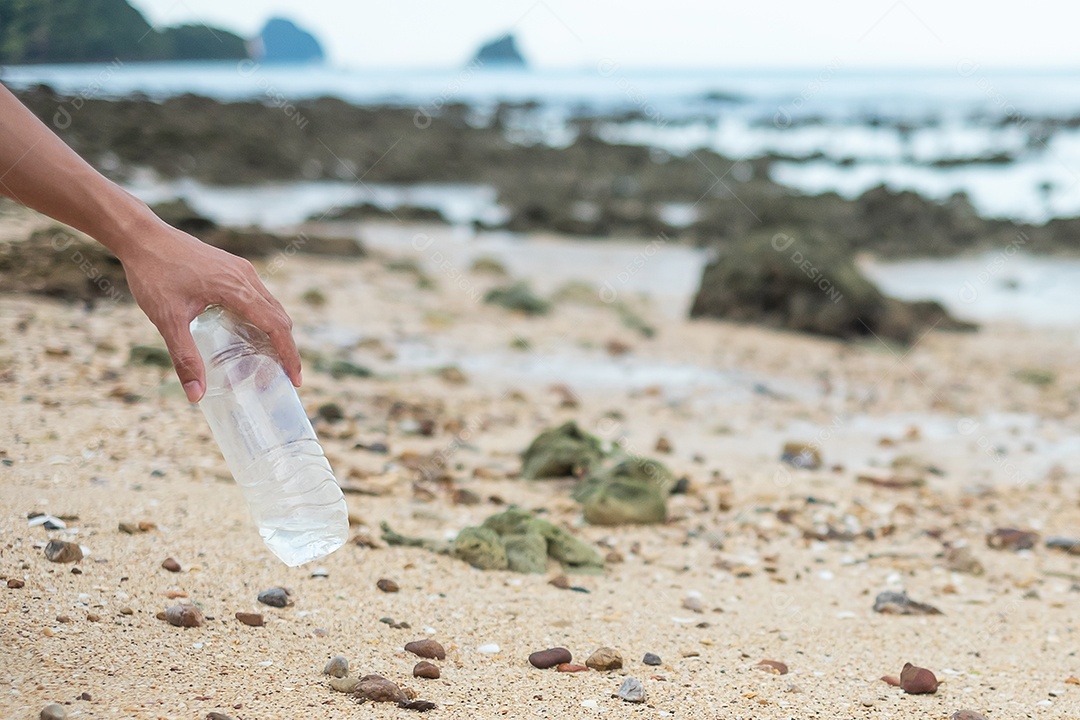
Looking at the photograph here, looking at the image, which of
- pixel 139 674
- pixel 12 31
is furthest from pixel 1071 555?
pixel 12 31

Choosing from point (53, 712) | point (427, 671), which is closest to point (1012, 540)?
point (427, 671)

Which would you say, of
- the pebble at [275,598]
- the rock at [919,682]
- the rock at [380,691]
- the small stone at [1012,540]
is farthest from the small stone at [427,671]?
the small stone at [1012,540]

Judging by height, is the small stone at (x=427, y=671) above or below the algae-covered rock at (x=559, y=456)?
below

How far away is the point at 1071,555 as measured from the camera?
4.21 meters

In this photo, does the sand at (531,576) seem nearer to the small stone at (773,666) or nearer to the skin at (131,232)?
the small stone at (773,666)

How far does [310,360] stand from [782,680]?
4021 millimetres

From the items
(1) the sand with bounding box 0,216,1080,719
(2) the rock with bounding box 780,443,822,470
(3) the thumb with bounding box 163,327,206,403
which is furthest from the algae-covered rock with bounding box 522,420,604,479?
(3) the thumb with bounding box 163,327,206,403

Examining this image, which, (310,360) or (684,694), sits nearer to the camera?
(684,694)

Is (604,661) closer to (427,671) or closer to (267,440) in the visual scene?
(427,671)

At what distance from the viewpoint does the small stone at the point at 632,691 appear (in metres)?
2.47

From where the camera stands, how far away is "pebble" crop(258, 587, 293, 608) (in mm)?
2877

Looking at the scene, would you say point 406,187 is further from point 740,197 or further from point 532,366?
point 532,366

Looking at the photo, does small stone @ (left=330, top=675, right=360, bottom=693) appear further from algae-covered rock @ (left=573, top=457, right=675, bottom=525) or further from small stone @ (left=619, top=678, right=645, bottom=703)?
algae-covered rock @ (left=573, top=457, right=675, bottom=525)

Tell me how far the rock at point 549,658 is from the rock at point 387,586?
61 cm
